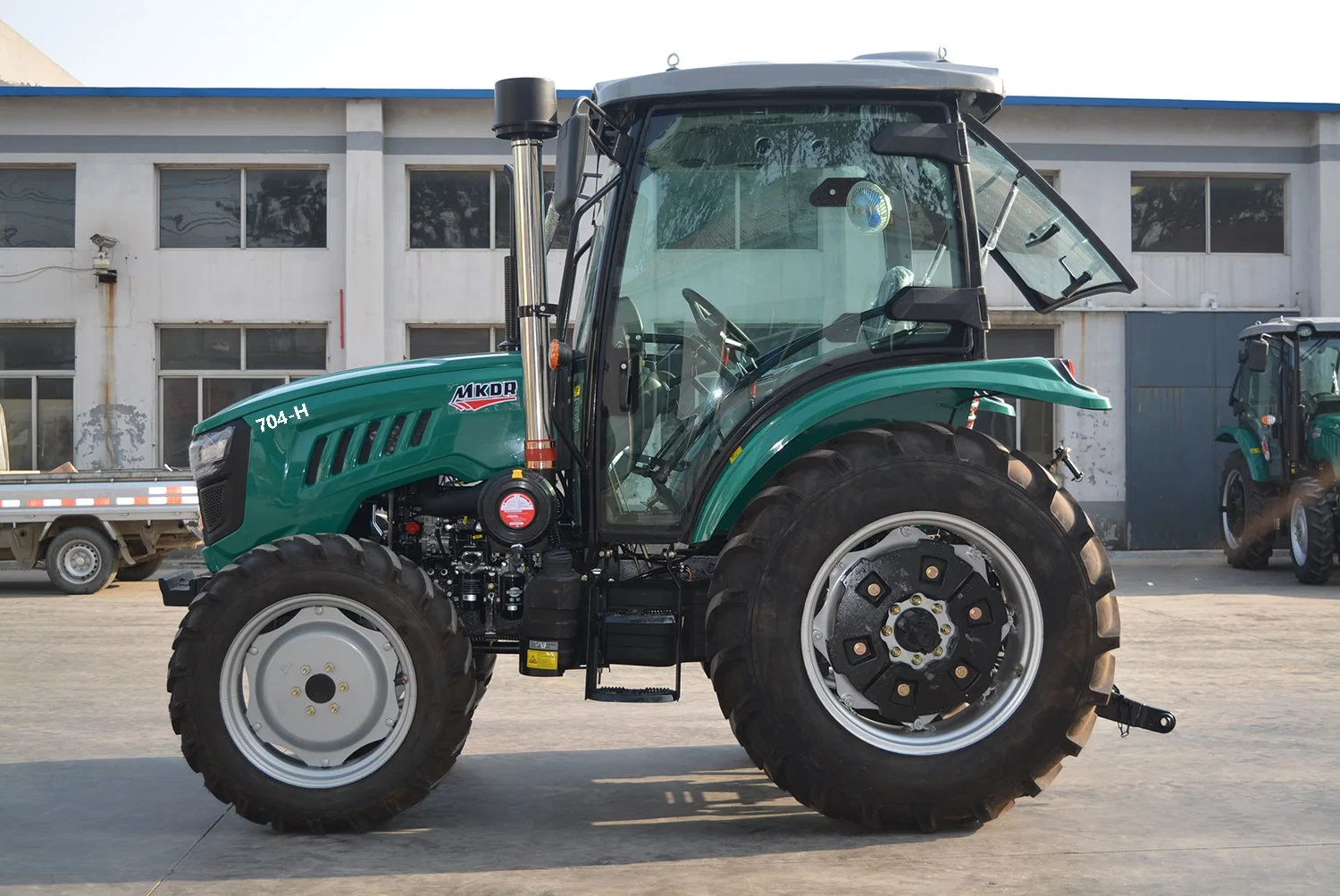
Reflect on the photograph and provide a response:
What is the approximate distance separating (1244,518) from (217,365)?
1487 centimetres

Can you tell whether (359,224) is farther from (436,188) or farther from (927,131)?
(927,131)

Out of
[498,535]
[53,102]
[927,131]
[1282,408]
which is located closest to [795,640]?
[498,535]

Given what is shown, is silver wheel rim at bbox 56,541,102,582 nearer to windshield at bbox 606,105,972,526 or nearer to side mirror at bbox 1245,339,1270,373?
windshield at bbox 606,105,972,526

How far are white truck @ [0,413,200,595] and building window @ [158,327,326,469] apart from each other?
609 centimetres

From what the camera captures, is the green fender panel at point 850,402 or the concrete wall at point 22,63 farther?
the concrete wall at point 22,63

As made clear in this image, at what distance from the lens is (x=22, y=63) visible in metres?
32.0

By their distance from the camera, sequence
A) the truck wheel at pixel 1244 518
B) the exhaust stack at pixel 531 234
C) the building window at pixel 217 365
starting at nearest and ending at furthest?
the exhaust stack at pixel 531 234 < the truck wheel at pixel 1244 518 < the building window at pixel 217 365

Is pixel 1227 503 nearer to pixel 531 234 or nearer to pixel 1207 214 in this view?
pixel 1207 214

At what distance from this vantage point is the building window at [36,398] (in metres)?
20.9

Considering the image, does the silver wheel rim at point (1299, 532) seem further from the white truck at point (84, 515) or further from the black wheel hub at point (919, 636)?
the white truck at point (84, 515)

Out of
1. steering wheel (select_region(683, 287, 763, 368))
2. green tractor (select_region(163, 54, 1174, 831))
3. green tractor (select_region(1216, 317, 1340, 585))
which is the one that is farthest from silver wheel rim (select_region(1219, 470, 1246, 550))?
steering wheel (select_region(683, 287, 763, 368))

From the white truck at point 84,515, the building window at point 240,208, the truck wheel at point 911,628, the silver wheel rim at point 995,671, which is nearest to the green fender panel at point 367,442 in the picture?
the truck wheel at point 911,628

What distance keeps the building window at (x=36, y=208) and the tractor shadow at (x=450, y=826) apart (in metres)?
16.7

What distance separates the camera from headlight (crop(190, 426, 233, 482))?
5.64 metres
